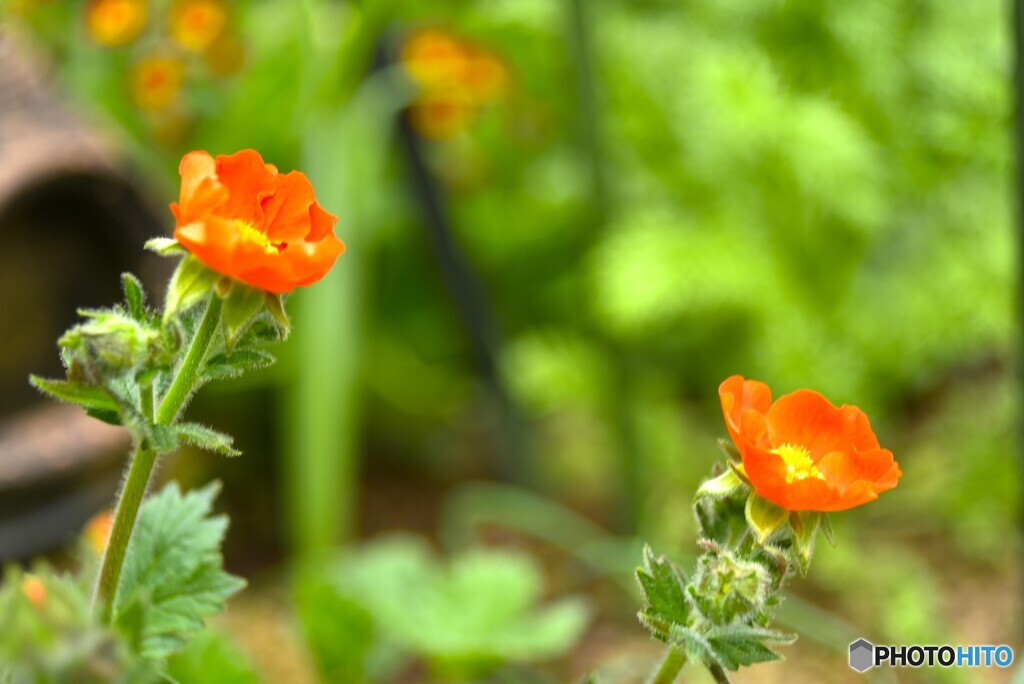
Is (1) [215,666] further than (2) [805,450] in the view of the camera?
Yes

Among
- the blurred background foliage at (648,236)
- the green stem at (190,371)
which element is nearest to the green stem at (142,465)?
the green stem at (190,371)

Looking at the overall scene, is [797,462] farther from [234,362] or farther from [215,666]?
[215,666]

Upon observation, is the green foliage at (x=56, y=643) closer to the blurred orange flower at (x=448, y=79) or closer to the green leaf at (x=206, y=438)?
the green leaf at (x=206, y=438)

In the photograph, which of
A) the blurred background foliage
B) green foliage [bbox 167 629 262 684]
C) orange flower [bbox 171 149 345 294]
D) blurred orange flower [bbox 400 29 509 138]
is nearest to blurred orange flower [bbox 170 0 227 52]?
the blurred background foliage

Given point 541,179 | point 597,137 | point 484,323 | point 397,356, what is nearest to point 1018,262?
point 597,137

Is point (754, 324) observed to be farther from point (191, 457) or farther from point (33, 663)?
point (33, 663)

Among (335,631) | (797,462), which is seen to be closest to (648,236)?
(335,631)
